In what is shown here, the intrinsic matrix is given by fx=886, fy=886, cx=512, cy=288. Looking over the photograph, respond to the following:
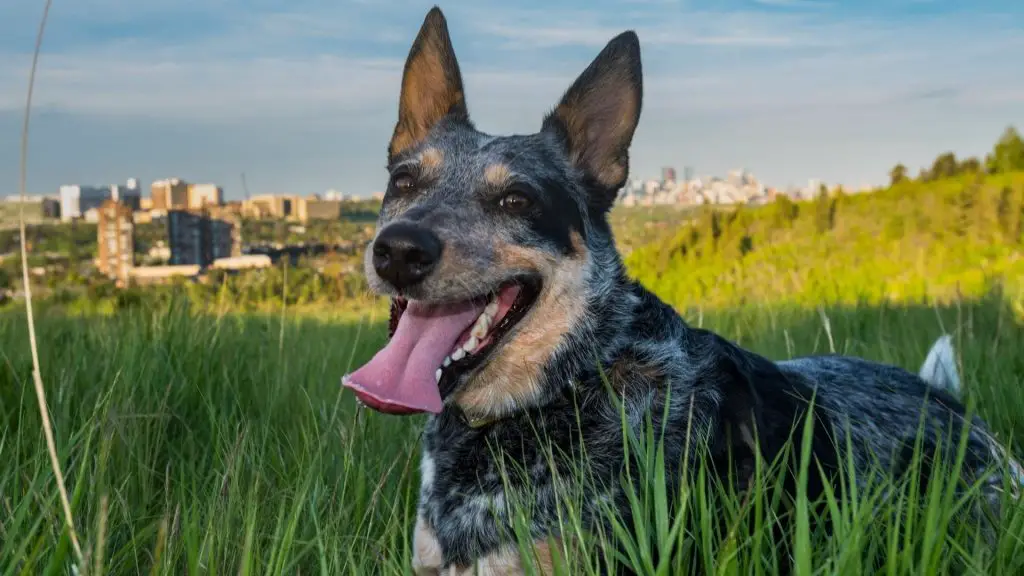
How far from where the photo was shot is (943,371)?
4.55 metres

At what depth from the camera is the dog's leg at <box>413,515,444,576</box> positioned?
10.1ft

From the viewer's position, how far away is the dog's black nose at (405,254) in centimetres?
301

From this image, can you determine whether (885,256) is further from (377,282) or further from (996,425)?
(377,282)

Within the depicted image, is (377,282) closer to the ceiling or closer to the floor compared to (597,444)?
closer to the ceiling

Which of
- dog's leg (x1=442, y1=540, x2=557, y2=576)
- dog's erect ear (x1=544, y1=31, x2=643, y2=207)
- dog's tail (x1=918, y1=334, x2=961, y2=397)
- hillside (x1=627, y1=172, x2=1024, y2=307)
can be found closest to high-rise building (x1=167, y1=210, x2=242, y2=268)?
hillside (x1=627, y1=172, x2=1024, y2=307)

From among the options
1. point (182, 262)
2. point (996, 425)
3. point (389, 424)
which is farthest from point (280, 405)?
point (182, 262)

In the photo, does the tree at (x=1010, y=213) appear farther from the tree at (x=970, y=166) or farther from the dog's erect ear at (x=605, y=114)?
the dog's erect ear at (x=605, y=114)

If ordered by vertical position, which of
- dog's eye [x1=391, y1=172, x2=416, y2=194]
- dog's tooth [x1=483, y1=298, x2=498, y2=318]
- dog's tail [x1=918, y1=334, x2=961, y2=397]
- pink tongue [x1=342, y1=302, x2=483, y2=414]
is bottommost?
dog's tail [x1=918, y1=334, x2=961, y2=397]

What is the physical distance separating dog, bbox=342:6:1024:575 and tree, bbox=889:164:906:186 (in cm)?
1783

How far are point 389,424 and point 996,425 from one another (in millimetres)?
3085

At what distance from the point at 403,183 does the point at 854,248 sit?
14598 millimetres

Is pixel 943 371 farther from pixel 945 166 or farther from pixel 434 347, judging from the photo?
pixel 945 166

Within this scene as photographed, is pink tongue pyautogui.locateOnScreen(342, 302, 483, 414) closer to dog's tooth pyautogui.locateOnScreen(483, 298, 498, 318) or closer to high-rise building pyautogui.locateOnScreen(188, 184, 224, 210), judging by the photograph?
dog's tooth pyautogui.locateOnScreen(483, 298, 498, 318)

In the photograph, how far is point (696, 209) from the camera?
2080cm
